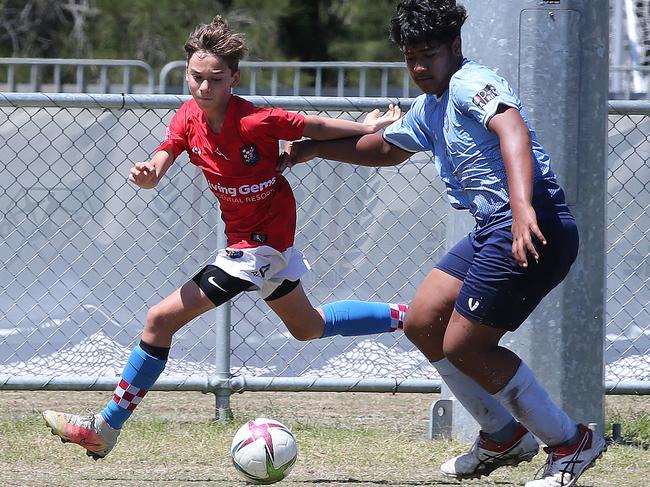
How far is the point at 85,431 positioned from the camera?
4.76 metres

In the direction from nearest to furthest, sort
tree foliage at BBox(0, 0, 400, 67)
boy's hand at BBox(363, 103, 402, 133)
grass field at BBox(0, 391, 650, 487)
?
grass field at BBox(0, 391, 650, 487), boy's hand at BBox(363, 103, 402, 133), tree foliage at BBox(0, 0, 400, 67)

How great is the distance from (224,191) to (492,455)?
1.53 metres

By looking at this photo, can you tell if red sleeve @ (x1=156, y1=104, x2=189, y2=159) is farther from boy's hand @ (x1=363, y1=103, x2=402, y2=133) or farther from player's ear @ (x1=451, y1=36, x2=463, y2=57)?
player's ear @ (x1=451, y1=36, x2=463, y2=57)

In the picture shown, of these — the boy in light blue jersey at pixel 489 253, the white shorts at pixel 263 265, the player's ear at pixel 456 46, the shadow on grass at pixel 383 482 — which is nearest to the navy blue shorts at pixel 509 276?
the boy in light blue jersey at pixel 489 253

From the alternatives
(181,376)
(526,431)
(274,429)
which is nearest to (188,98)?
(181,376)

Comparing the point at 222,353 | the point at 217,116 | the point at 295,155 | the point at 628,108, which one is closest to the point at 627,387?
the point at 628,108

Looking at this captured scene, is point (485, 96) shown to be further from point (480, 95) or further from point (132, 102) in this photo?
point (132, 102)

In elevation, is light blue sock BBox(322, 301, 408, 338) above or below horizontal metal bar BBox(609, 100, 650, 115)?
below

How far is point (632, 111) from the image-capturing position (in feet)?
19.1

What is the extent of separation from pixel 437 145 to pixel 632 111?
1751mm

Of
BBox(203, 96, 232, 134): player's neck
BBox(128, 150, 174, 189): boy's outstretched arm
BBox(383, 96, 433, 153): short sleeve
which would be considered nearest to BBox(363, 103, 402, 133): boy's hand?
BBox(383, 96, 433, 153): short sleeve

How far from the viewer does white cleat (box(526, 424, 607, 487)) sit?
13.9ft

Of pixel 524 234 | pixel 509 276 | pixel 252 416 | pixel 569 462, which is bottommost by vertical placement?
pixel 252 416

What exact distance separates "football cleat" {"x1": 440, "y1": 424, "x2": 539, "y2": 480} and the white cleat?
→ 0.14 m
